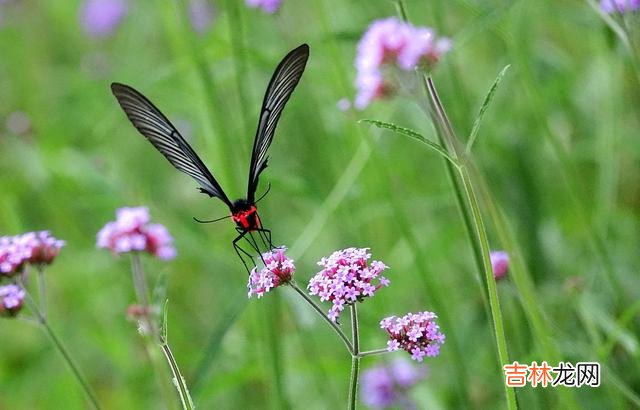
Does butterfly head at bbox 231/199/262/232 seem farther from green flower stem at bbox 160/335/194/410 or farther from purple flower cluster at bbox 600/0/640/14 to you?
purple flower cluster at bbox 600/0/640/14

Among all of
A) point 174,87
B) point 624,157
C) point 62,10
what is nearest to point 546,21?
point 624,157

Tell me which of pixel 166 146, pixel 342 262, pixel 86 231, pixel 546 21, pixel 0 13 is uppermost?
pixel 0 13

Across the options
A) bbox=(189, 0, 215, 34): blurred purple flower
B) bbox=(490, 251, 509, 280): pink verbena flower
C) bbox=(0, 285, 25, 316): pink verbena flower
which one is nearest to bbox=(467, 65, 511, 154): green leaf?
bbox=(490, 251, 509, 280): pink verbena flower

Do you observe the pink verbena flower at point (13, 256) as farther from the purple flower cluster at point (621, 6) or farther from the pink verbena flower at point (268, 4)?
the purple flower cluster at point (621, 6)

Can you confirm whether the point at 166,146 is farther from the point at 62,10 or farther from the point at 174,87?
the point at 62,10

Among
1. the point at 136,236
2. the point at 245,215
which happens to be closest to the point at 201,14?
the point at 136,236

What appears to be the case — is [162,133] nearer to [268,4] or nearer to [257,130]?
[257,130]
